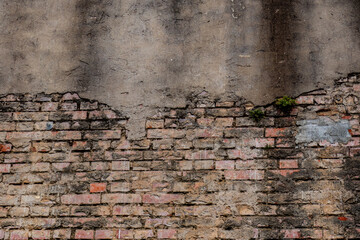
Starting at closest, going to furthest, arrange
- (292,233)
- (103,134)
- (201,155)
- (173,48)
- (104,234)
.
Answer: (292,233), (104,234), (201,155), (103,134), (173,48)

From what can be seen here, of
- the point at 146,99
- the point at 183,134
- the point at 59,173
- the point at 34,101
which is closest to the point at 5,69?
the point at 34,101

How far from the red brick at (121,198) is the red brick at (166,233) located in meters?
0.28

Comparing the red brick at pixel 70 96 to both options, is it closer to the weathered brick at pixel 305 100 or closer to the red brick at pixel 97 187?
the red brick at pixel 97 187

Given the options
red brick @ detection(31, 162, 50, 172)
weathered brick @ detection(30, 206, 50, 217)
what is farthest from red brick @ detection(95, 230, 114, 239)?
red brick @ detection(31, 162, 50, 172)

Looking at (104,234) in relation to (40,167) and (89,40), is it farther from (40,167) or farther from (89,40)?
(89,40)

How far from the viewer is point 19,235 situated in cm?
284

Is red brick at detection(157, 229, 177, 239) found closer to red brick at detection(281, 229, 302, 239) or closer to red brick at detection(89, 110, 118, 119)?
red brick at detection(281, 229, 302, 239)

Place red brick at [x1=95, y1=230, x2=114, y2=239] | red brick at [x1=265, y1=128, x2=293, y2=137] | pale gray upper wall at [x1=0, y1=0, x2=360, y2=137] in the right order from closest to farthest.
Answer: red brick at [x1=95, y1=230, x2=114, y2=239] → red brick at [x1=265, y1=128, x2=293, y2=137] → pale gray upper wall at [x1=0, y1=0, x2=360, y2=137]

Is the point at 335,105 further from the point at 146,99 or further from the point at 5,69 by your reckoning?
the point at 5,69

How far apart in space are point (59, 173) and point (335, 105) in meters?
2.19

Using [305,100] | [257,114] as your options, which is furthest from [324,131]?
[257,114]

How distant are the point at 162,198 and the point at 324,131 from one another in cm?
132

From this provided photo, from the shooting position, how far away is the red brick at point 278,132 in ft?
9.51

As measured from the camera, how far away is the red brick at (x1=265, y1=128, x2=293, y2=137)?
2898 millimetres
